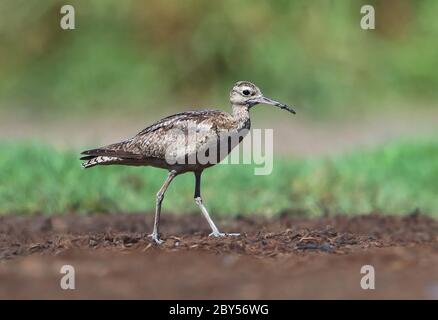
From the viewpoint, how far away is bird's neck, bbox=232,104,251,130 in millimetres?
7188

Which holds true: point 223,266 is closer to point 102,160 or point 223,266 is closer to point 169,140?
point 169,140

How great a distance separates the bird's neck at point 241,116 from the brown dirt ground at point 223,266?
0.79 meters

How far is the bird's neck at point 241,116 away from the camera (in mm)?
7188

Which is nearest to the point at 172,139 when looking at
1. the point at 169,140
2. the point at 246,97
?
the point at 169,140

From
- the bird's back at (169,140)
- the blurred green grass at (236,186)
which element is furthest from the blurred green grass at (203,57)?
the bird's back at (169,140)

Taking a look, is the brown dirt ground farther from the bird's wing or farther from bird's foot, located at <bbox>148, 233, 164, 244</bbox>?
the bird's wing

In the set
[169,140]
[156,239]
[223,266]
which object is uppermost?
[169,140]

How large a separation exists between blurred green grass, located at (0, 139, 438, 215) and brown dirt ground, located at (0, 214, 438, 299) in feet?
6.69

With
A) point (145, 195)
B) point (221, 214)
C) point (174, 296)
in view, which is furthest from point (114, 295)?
point (145, 195)

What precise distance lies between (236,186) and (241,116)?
133 inches

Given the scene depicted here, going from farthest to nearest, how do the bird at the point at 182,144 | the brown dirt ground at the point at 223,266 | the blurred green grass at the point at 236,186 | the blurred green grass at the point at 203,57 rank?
1. the blurred green grass at the point at 203,57
2. the blurred green grass at the point at 236,186
3. the bird at the point at 182,144
4. the brown dirt ground at the point at 223,266

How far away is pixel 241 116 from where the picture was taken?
7238 millimetres

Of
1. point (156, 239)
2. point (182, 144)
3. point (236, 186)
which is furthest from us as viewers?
point (236, 186)

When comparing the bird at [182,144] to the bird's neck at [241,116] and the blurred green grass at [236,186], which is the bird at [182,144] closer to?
the bird's neck at [241,116]
